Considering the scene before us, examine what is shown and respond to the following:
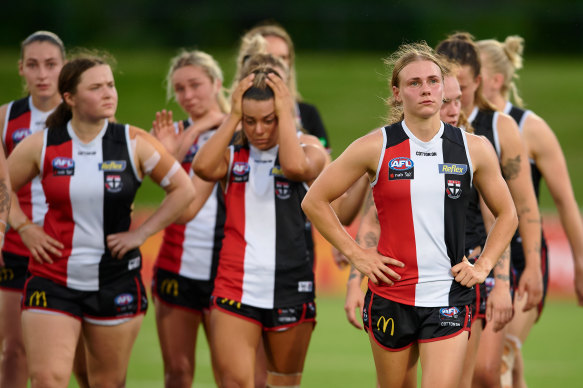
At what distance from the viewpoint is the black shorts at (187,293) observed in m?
6.53

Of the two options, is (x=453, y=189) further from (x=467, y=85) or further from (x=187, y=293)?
(x=187, y=293)

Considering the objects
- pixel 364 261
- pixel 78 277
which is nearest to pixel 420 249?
pixel 364 261

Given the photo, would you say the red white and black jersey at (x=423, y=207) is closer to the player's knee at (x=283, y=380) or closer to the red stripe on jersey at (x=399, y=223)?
the red stripe on jersey at (x=399, y=223)

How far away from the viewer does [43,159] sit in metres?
5.64

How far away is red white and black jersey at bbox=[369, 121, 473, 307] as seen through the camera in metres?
4.68

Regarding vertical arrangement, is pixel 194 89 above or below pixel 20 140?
above

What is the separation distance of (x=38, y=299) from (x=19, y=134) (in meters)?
1.57

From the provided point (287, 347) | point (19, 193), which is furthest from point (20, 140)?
point (287, 347)

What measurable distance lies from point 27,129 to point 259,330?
2333 millimetres

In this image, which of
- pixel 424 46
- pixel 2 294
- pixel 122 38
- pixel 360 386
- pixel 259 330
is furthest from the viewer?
pixel 122 38

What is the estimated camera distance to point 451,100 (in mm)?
5422

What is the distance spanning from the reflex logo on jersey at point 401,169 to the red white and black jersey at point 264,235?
3.80ft

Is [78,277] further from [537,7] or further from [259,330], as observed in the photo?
[537,7]

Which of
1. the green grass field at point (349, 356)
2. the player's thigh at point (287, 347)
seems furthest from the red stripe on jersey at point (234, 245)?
the green grass field at point (349, 356)
